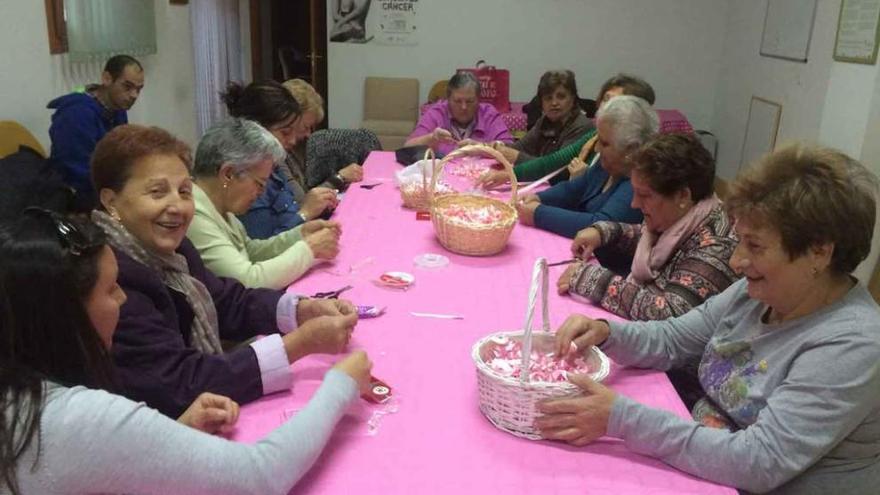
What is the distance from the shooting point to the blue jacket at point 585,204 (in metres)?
2.37

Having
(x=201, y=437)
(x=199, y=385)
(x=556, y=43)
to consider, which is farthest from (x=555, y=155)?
(x=556, y=43)

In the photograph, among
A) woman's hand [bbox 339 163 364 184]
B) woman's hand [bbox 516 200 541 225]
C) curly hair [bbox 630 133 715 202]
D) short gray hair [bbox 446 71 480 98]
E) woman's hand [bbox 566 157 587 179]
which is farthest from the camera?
short gray hair [bbox 446 71 480 98]

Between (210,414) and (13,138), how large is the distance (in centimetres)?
291

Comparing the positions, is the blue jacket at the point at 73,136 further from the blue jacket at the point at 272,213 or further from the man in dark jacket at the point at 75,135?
the blue jacket at the point at 272,213

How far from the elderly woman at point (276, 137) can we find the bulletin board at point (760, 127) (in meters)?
3.48

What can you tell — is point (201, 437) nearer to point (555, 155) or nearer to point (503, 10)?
point (555, 155)

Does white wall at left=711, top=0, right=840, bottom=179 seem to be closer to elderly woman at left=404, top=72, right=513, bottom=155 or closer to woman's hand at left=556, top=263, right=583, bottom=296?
elderly woman at left=404, top=72, right=513, bottom=155

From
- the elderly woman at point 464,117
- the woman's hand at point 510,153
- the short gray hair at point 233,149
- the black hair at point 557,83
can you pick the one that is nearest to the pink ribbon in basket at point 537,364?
the short gray hair at point 233,149

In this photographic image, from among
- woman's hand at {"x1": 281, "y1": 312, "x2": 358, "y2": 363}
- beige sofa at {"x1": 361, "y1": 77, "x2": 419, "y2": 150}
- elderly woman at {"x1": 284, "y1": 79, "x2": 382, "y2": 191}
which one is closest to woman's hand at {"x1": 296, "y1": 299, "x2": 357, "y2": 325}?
woman's hand at {"x1": 281, "y1": 312, "x2": 358, "y2": 363}

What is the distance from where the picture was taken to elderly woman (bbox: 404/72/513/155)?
4008 mm

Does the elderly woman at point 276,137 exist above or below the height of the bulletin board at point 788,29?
below

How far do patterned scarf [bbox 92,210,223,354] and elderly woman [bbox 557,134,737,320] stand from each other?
3.14 feet

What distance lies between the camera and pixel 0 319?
0.85 metres

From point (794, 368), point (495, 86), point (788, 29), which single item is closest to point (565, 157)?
point (794, 368)
